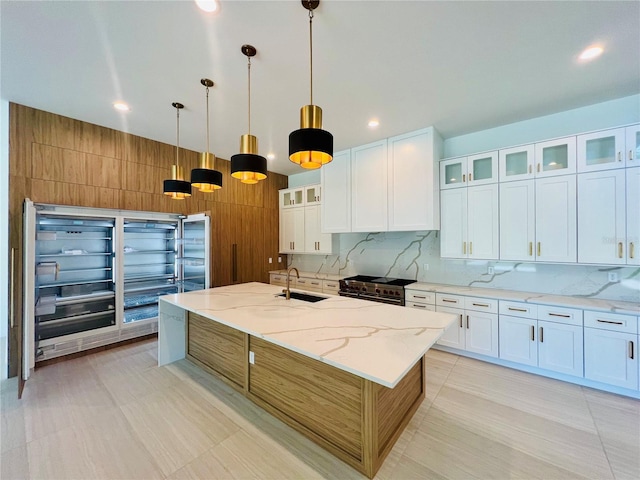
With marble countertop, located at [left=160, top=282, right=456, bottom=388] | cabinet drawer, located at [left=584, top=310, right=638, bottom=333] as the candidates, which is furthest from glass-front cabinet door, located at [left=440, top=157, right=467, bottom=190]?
marble countertop, located at [left=160, top=282, right=456, bottom=388]

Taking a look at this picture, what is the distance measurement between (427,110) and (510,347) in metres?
2.81

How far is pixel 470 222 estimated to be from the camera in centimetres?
330

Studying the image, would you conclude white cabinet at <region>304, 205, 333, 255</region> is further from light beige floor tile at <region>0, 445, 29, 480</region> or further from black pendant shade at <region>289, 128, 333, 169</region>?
light beige floor tile at <region>0, 445, 29, 480</region>

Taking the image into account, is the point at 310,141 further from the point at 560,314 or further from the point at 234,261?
the point at 234,261

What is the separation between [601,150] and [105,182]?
5.72 m

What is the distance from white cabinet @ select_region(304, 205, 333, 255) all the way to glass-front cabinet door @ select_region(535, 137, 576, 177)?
122 inches

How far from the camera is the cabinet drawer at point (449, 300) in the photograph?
3186mm

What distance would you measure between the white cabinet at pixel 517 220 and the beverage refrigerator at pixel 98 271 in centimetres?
376

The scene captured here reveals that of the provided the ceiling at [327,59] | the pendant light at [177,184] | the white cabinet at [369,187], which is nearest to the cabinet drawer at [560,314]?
the white cabinet at [369,187]

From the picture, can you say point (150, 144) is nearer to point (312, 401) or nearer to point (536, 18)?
point (312, 401)

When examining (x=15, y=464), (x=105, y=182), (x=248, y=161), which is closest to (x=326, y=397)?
(x=248, y=161)

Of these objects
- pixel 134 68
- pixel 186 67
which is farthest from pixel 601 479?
pixel 134 68

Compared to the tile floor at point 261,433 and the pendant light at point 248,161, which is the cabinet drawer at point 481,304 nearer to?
the tile floor at point 261,433

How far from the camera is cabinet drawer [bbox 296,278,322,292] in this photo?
4684 mm
